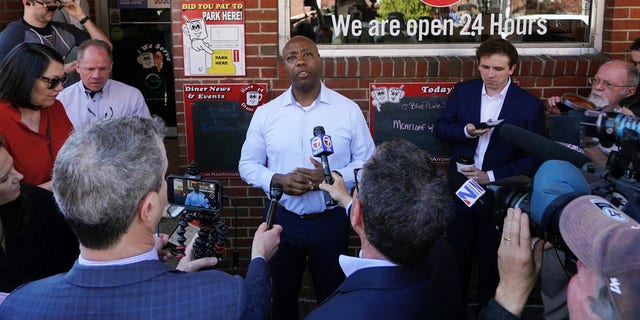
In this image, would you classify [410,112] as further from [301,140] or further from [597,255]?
[597,255]

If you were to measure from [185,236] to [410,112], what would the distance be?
7.79 ft

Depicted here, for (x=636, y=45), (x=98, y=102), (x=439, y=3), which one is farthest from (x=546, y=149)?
(x=98, y=102)

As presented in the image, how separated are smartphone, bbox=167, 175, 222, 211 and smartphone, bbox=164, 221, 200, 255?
16 centimetres

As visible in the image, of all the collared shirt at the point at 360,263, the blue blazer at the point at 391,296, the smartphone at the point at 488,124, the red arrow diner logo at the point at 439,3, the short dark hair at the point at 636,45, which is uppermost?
the red arrow diner logo at the point at 439,3

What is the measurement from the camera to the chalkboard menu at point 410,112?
425 cm

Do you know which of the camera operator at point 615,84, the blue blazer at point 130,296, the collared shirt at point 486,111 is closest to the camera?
the blue blazer at point 130,296

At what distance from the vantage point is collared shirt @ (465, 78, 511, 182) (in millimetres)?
3793

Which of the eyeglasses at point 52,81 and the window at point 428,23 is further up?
the window at point 428,23

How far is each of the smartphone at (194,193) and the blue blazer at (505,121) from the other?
209 centimetres

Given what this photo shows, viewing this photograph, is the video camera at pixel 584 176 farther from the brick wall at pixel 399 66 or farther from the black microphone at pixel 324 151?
the brick wall at pixel 399 66

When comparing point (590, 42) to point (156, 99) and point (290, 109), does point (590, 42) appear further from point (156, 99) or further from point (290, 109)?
point (156, 99)

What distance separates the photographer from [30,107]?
3127mm

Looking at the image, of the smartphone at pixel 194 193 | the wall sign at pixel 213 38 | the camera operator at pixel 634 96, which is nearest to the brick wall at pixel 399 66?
the wall sign at pixel 213 38

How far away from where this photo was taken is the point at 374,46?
14.2 ft
